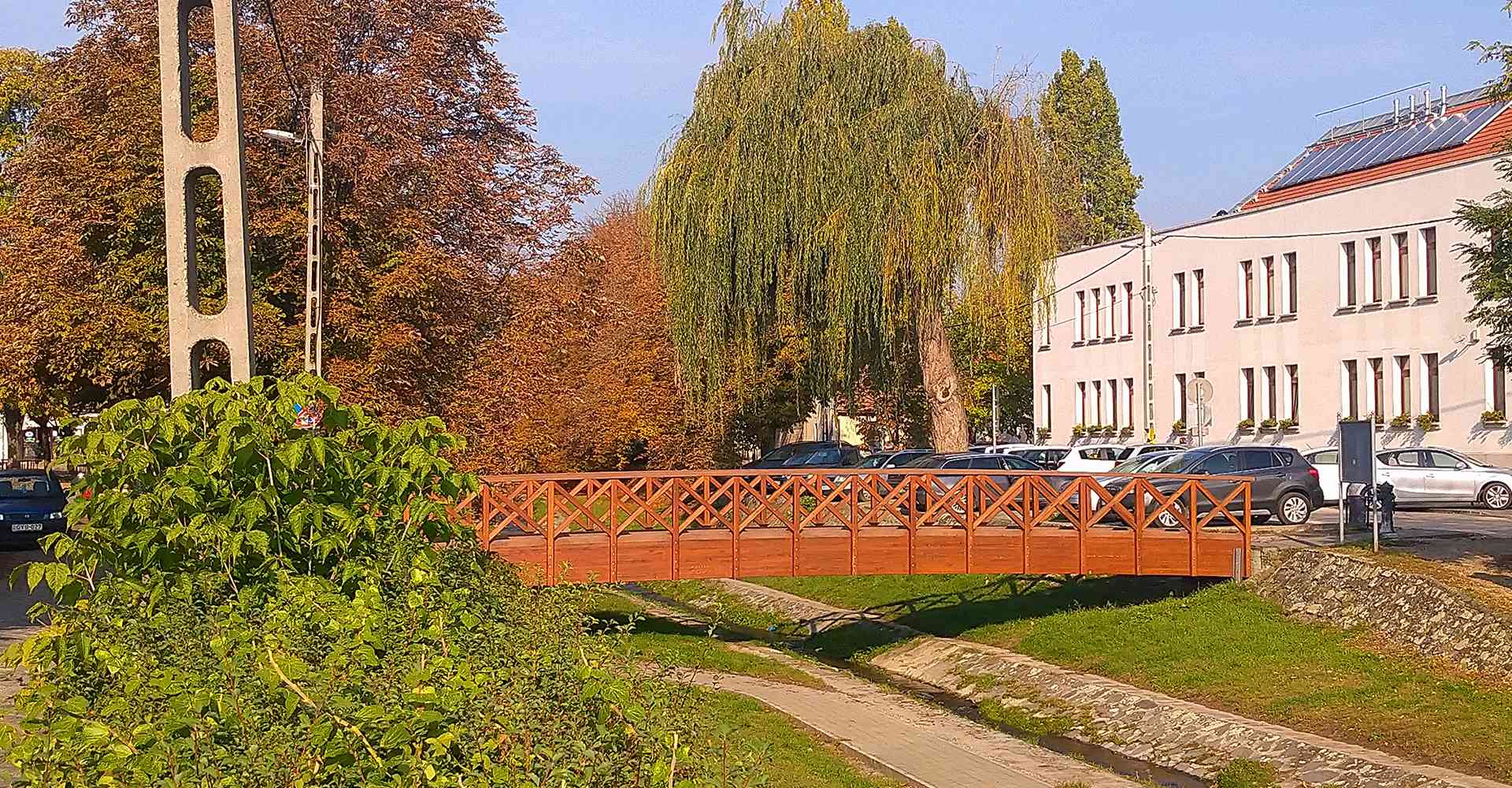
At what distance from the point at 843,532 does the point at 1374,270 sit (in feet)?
87.0

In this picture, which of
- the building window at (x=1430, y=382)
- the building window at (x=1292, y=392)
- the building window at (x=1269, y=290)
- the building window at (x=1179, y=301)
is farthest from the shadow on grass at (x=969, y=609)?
the building window at (x=1179, y=301)

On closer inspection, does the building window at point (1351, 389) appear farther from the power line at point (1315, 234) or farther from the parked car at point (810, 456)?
the parked car at point (810, 456)

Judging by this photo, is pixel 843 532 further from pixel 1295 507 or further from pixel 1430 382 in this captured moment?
pixel 1430 382

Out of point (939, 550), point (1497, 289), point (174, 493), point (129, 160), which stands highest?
point (129, 160)

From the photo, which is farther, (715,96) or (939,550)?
(715,96)

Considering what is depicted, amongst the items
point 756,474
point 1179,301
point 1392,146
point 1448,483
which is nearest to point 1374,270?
point 1392,146

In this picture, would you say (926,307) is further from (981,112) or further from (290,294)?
(290,294)

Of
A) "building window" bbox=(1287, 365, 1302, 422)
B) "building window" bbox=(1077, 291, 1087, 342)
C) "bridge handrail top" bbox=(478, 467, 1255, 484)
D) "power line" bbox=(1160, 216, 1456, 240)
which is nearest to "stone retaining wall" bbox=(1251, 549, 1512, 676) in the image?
"bridge handrail top" bbox=(478, 467, 1255, 484)

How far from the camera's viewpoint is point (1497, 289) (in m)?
18.8

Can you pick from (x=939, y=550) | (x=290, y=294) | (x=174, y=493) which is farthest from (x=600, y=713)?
(x=290, y=294)

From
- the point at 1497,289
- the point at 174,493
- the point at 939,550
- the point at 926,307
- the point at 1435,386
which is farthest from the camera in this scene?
the point at 1435,386

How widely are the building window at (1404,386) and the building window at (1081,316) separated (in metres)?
15.1

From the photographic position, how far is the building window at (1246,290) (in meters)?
49.3

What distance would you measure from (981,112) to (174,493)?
2725 cm
